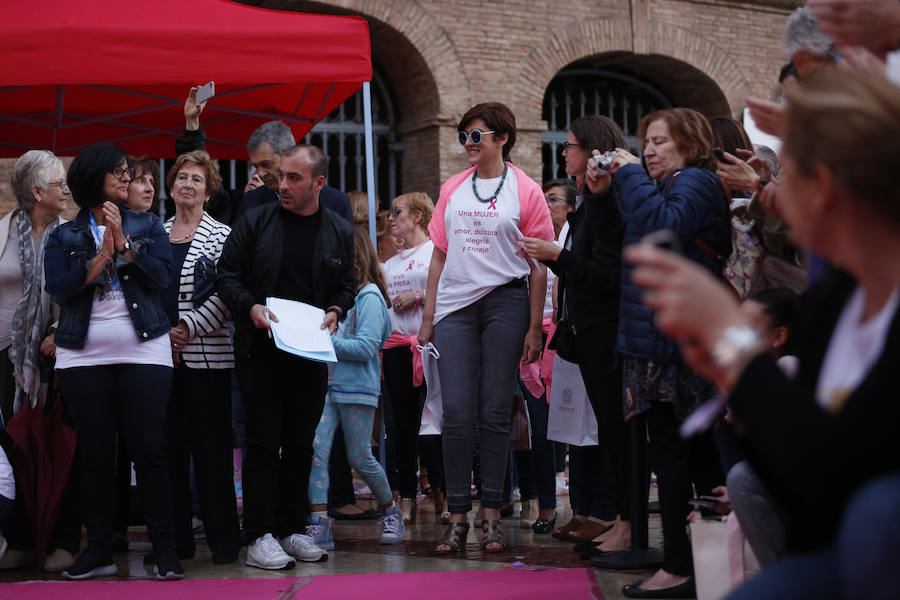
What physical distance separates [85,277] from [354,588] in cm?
177

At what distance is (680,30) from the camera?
46.8ft

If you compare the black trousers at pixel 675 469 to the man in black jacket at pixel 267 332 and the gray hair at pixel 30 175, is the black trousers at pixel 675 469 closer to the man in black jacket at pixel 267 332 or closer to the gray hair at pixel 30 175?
the man in black jacket at pixel 267 332

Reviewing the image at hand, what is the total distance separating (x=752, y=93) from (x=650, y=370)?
11.5 meters

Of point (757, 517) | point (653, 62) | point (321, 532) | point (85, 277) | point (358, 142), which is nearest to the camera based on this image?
point (757, 517)

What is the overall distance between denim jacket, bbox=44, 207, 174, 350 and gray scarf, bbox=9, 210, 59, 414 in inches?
16.8

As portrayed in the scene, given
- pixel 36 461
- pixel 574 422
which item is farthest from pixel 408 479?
pixel 36 461

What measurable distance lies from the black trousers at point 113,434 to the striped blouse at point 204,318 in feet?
1.23

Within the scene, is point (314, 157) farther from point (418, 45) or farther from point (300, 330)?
point (418, 45)

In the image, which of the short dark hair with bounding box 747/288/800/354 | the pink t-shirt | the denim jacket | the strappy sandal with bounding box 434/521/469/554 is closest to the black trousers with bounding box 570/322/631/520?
the pink t-shirt

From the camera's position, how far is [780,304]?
141 inches

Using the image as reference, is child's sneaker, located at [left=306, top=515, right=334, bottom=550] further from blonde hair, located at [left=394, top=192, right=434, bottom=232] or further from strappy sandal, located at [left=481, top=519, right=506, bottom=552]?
Answer: blonde hair, located at [left=394, top=192, right=434, bottom=232]

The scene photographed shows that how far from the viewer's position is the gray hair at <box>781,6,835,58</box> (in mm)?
3562

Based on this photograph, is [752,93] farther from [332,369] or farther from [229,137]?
[332,369]

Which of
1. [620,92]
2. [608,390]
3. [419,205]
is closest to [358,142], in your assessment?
[620,92]
